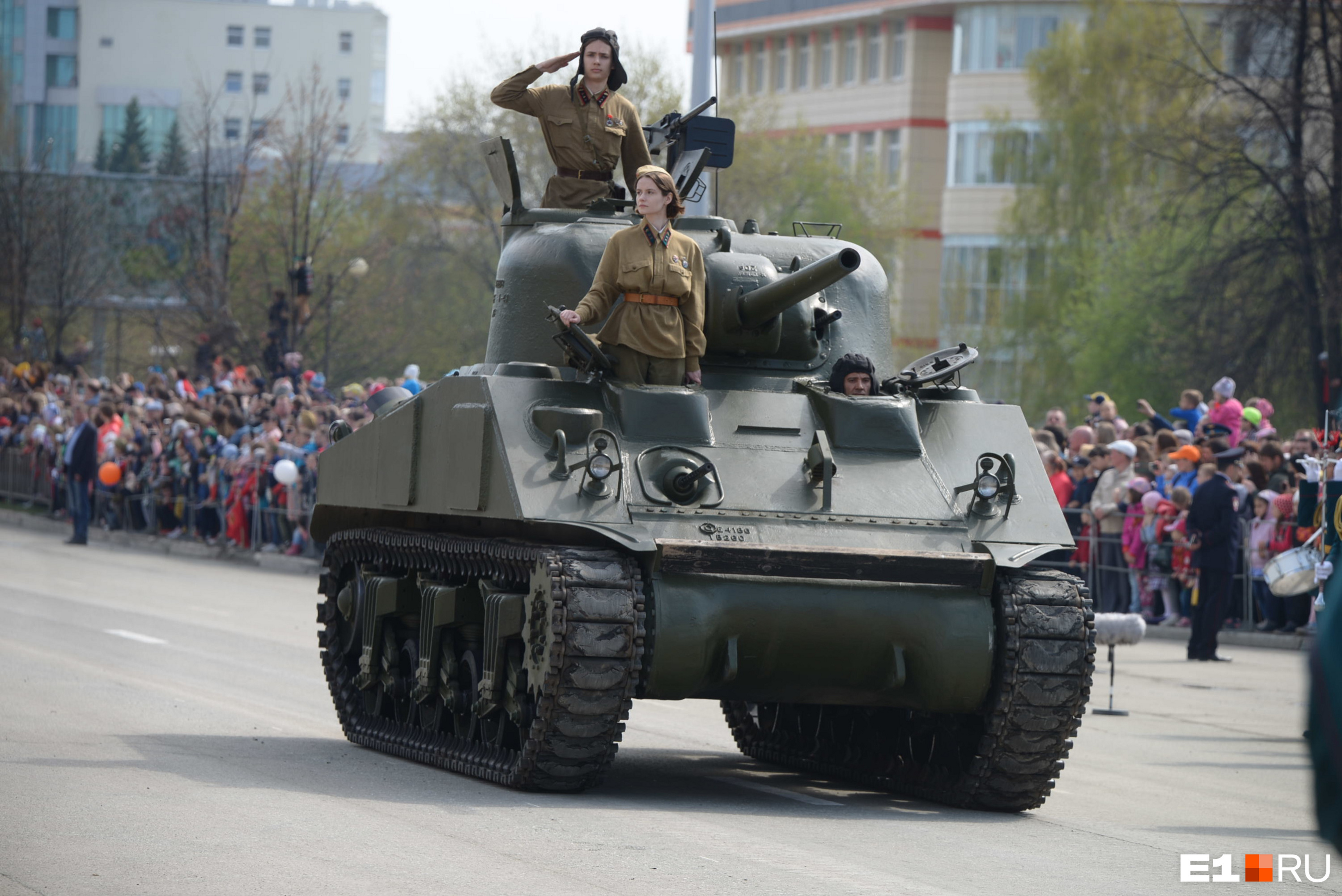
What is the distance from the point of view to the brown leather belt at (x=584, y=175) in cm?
1212

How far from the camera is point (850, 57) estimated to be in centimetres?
7519

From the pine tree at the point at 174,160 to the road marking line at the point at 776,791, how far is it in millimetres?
51608

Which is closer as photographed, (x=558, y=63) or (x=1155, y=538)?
(x=558, y=63)

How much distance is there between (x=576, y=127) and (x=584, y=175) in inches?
11.3

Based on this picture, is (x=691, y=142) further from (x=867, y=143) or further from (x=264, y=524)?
(x=867, y=143)

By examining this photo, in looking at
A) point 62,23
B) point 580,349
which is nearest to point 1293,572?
point 580,349

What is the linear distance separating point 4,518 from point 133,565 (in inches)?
403

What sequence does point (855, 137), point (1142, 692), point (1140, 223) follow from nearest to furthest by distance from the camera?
point (1142, 692)
point (1140, 223)
point (855, 137)

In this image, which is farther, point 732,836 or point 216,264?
point 216,264

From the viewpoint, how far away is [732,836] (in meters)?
8.98

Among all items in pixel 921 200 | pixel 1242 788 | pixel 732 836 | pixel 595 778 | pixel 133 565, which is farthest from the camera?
pixel 921 200

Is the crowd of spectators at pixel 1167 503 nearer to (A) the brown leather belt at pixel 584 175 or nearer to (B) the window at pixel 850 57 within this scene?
(A) the brown leather belt at pixel 584 175

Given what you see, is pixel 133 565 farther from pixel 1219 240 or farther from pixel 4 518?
pixel 1219 240

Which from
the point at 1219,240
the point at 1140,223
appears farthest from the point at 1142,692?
the point at 1140,223
